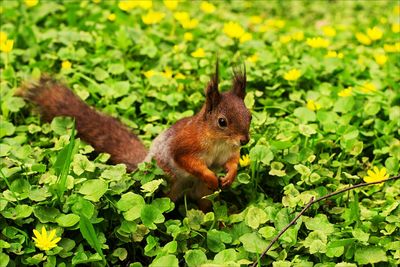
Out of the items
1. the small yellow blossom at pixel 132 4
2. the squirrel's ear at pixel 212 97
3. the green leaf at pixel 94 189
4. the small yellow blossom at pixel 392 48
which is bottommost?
the green leaf at pixel 94 189

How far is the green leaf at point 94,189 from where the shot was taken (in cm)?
299

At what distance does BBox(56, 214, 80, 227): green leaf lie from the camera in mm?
2898

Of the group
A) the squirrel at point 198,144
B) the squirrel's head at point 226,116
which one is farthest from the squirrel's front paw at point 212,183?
the squirrel's head at point 226,116

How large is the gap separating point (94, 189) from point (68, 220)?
0.20 metres

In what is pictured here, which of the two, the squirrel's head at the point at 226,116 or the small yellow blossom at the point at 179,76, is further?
the small yellow blossom at the point at 179,76

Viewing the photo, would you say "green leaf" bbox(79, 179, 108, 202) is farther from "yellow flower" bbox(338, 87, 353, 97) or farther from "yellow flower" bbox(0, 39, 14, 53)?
"yellow flower" bbox(338, 87, 353, 97)

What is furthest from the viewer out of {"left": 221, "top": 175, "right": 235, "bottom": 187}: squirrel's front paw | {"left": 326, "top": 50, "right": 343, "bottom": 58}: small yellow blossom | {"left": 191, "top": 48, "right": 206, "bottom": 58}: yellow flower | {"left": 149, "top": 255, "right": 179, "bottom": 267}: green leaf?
{"left": 326, "top": 50, "right": 343, "bottom": 58}: small yellow blossom

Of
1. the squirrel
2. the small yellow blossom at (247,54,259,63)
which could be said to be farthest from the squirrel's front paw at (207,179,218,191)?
the small yellow blossom at (247,54,259,63)

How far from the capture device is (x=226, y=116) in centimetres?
325

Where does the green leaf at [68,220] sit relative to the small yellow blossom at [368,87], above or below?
below

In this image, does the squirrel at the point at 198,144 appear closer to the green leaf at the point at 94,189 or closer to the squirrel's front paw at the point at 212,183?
the squirrel's front paw at the point at 212,183

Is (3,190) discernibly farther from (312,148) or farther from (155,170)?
(312,148)

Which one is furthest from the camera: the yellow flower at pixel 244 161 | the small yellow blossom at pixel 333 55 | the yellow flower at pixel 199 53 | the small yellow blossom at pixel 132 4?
the small yellow blossom at pixel 132 4

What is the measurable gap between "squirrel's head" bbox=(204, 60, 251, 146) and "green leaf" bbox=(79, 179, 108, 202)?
24.6 inches
